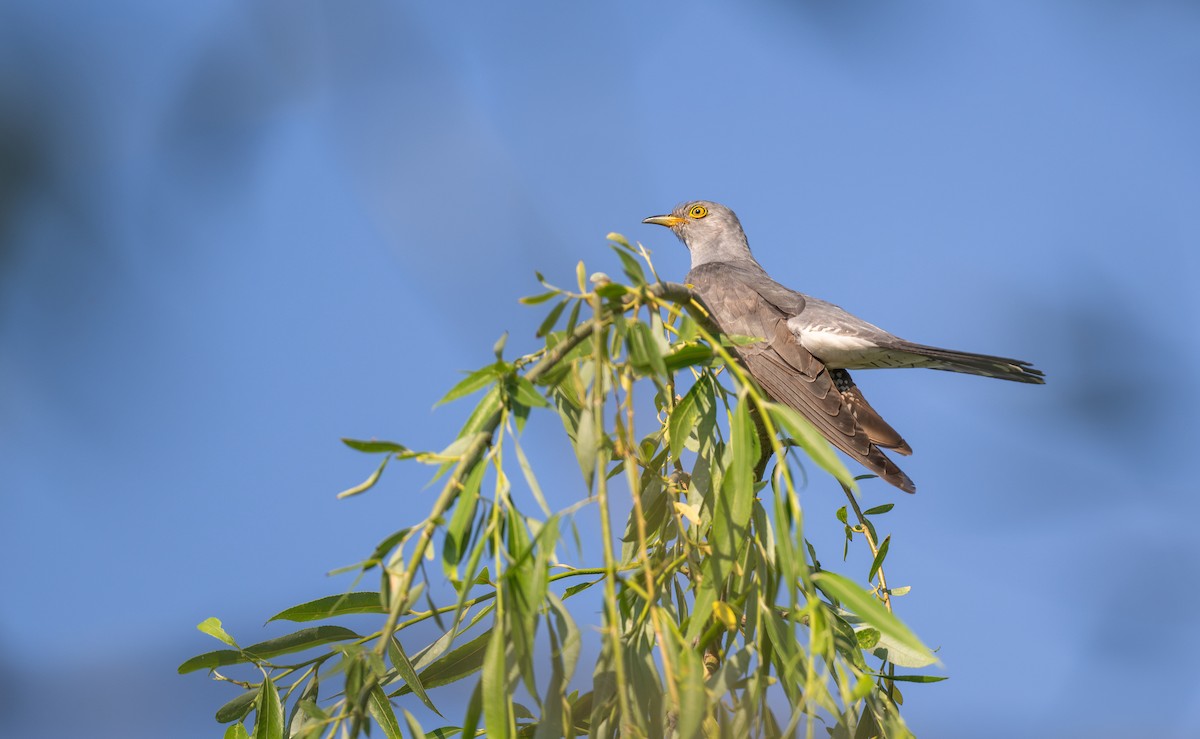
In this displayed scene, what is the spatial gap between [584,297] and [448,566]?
43cm

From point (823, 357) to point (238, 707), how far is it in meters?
2.92

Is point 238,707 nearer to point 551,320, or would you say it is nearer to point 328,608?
point 328,608

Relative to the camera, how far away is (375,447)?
1440 millimetres

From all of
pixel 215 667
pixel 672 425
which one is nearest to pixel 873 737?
pixel 672 425

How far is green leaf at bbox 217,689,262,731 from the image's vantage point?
6.30 feet

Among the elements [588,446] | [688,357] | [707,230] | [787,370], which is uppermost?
[707,230]

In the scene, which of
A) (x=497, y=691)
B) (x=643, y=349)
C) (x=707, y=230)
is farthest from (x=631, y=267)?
(x=707, y=230)

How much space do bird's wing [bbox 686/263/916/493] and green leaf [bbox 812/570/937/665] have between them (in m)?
1.42

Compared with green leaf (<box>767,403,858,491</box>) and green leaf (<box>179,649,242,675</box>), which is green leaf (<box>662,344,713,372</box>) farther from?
green leaf (<box>179,649,242,675</box>)

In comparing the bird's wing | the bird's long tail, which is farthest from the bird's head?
the bird's long tail

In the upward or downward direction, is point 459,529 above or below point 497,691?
above

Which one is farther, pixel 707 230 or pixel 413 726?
pixel 707 230

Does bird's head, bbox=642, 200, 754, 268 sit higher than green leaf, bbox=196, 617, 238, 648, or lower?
higher

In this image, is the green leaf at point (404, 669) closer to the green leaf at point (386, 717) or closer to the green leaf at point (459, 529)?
the green leaf at point (386, 717)
